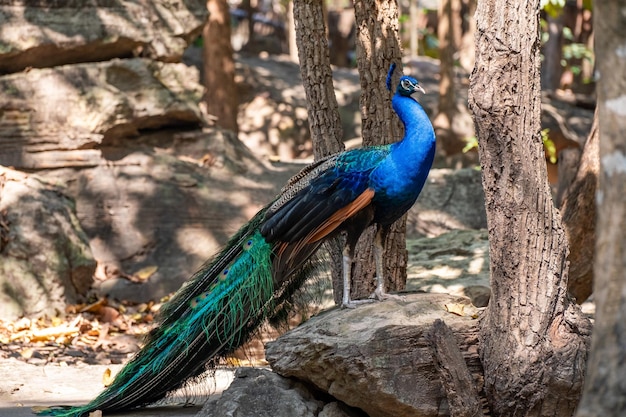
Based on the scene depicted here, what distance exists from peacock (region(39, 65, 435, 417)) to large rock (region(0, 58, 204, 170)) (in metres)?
5.56

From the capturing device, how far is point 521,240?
16.2 feet

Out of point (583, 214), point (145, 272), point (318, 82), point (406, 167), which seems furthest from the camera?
point (145, 272)

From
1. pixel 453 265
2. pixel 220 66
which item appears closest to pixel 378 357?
pixel 453 265

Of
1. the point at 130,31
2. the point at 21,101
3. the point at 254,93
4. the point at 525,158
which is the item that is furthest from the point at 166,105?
the point at 525,158

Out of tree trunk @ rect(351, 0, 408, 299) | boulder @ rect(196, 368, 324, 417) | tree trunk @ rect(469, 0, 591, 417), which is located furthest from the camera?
tree trunk @ rect(351, 0, 408, 299)

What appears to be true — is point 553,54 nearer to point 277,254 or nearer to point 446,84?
point 446,84

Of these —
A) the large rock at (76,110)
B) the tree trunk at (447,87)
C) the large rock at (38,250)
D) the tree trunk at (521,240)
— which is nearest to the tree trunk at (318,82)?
the tree trunk at (521,240)

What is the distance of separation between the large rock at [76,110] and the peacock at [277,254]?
556 cm

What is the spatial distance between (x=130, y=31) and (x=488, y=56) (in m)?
7.58

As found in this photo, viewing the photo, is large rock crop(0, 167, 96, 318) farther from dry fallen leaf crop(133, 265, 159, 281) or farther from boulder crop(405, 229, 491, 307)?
boulder crop(405, 229, 491, 307)

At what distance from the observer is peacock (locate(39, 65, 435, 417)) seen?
5.48 meters

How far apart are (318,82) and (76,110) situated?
193 inches

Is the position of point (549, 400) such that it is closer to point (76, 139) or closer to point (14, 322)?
point (14, 322)

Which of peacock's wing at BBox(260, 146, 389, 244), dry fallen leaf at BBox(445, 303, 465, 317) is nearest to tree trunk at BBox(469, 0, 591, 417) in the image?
dry fallen leaf at BBox(445, 303, 465, 317)
